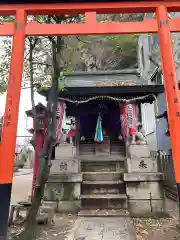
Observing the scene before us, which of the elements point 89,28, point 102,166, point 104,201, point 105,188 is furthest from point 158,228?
point 89,28

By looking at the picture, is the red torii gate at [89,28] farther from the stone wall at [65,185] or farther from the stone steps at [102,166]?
the stone steps at [102,166]

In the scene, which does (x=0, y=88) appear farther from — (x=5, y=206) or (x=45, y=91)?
(x=5, y=206)

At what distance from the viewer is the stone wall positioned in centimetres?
865

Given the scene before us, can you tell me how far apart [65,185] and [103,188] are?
57.7 inches

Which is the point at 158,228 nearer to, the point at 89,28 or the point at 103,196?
the point at 103,196

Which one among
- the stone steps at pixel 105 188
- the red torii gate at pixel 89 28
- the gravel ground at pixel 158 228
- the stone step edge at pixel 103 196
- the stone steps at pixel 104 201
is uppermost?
the red torii gate at pixel 89 28

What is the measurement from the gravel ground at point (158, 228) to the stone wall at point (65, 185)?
238 cm

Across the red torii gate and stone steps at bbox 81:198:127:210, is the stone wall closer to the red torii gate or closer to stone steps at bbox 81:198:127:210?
stone steps at bbox 81:198:127:210

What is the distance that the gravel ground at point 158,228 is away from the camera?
19.4 feet

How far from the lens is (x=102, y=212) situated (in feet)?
26.1

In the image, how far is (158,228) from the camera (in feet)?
22.1

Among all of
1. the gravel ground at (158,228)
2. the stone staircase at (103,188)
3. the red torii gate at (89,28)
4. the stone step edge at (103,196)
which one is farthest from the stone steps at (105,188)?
the red torii gate at (89,28)

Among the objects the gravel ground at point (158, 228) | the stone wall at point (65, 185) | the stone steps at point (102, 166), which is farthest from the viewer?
the stone steps at point (102, 166)

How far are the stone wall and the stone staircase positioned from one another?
1.02 feet
